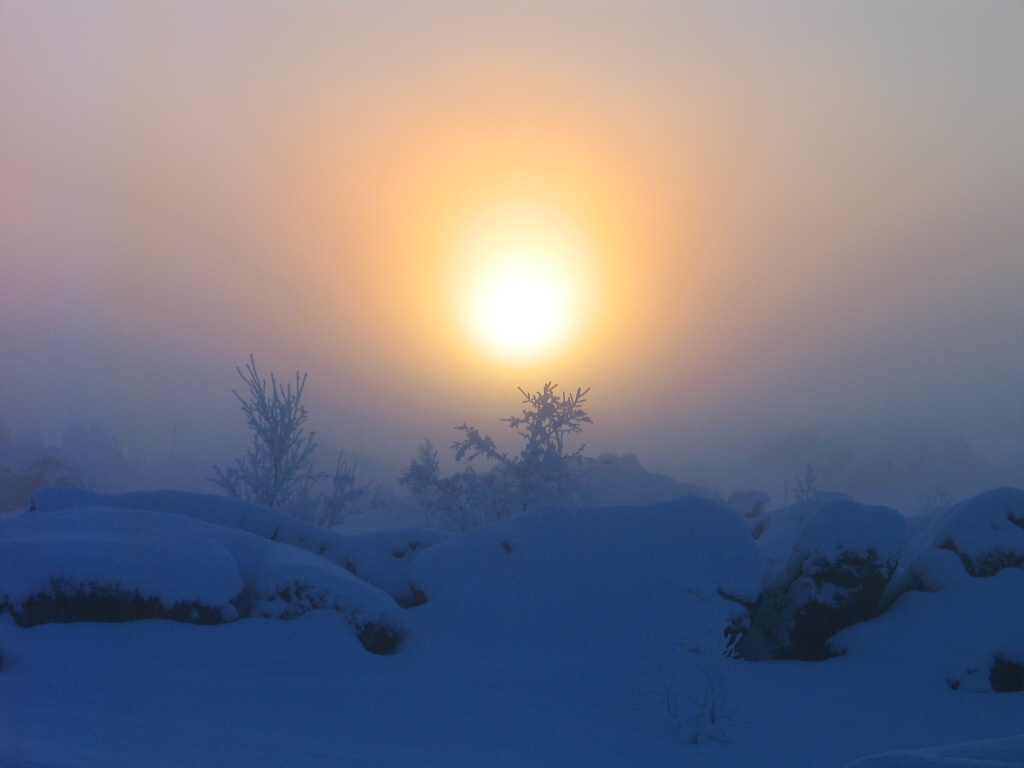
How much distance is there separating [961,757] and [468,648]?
10.3m

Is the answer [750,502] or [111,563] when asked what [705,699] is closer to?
[111,563]

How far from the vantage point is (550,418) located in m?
26.3

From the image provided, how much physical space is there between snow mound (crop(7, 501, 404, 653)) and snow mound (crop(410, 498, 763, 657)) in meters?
1.87

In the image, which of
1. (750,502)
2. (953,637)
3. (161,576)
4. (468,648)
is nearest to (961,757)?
(468,648)

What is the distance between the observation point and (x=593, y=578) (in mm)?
14555

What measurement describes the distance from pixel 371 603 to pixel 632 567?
489 cm

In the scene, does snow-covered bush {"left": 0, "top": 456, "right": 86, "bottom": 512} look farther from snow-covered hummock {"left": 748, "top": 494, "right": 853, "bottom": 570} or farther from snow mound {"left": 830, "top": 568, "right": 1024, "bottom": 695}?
snow mound {"left": 830, "top": 568, "right": 1024, "bottom": 695}

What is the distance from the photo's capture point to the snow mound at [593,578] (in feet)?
43.5

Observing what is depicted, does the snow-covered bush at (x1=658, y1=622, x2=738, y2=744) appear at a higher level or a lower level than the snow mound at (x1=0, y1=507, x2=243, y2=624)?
lower

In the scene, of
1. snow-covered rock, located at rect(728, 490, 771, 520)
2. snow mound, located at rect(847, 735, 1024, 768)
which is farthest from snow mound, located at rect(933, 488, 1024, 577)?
snow-covered rock, located at rect(728, 490, 771, 520)

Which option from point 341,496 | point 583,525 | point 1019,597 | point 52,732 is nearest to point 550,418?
point 341,496

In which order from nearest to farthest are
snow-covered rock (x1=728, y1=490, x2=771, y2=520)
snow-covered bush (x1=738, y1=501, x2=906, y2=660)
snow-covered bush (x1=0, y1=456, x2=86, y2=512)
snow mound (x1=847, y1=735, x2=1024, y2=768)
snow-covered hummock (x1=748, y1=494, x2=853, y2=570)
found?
snow mound (x1=847, y1=735, x2=1024, y2=768)
snow-covered bush (x1=738, y1=501, x2=906, y2=660)
snow-covered hummock (x1=748, y1=494, x2=853, y2=570)
snow-covered rock (x1=728, y1=490, x2=771, y2=520)
snow-covered bush (x1=0, y1=456, x2=86, y2=512)

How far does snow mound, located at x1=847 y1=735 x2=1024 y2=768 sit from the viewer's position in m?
2.90

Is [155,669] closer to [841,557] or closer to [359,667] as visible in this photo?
[359,667]
